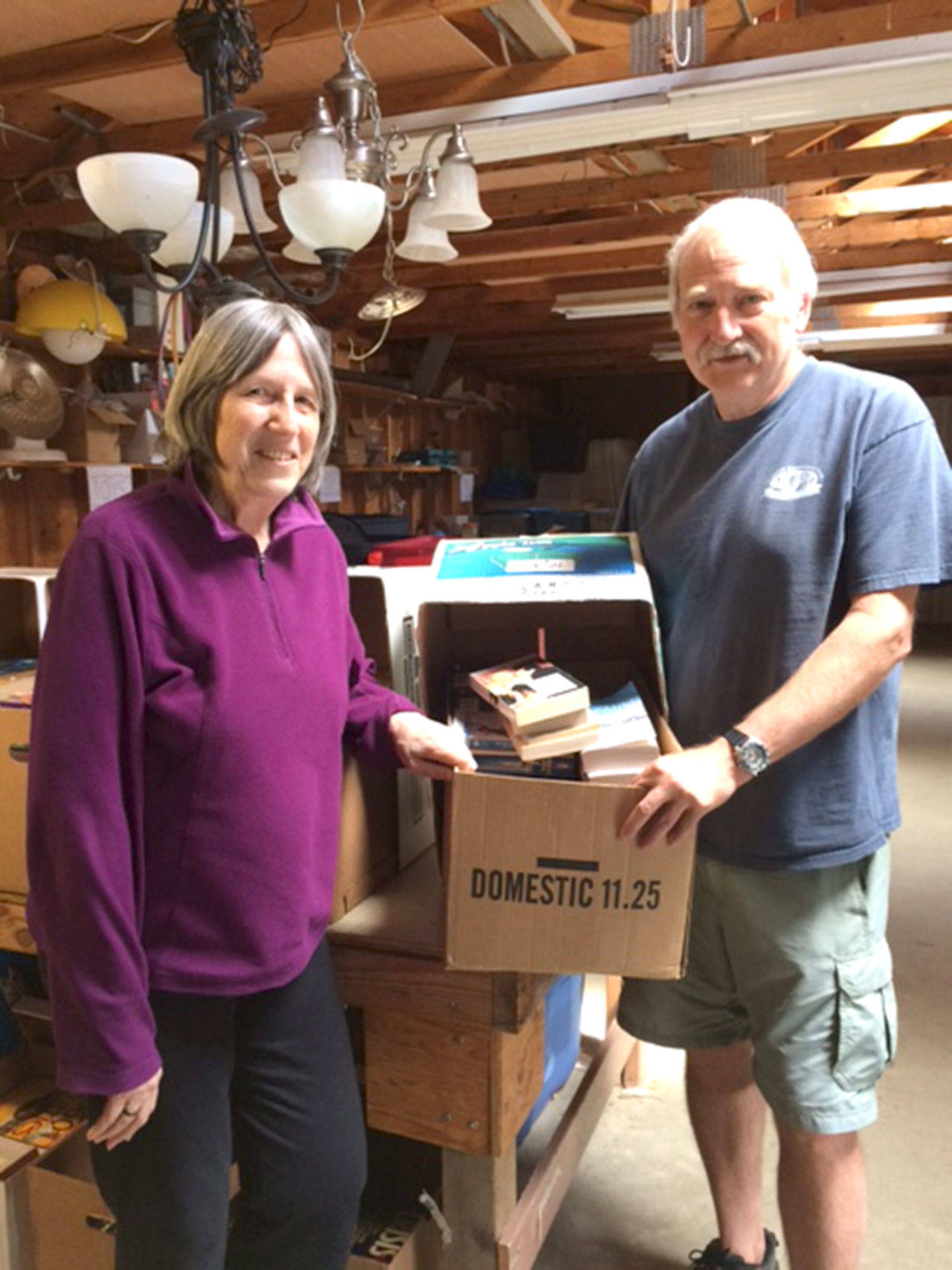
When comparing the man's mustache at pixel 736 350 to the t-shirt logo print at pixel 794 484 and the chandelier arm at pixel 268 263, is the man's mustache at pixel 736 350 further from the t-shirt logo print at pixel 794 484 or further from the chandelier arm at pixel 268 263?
the chandelier arm at pixel 268 263

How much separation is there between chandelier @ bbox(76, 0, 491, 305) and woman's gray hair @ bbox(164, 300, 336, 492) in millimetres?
448

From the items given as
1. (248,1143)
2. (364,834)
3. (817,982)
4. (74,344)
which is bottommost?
(248,1143)

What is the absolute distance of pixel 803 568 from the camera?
54.4 inches

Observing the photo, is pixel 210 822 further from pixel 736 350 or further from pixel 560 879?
pixel 736 350

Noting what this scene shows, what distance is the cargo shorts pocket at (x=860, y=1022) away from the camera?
4.72 feet

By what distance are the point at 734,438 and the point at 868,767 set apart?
53 centimetres

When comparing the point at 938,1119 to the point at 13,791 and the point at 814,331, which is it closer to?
the point at 13,791

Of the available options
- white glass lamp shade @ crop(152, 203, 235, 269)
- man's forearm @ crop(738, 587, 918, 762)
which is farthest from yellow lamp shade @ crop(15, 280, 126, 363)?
man's forearm @ crop(738, 587, 918, 762)

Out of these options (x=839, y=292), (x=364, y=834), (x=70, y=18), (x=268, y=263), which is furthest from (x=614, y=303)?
(x=364, y=834)

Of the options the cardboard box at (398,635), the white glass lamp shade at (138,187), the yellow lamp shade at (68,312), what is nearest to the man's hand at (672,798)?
the cardboard box at (398,635)

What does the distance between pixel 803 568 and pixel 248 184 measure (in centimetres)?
147

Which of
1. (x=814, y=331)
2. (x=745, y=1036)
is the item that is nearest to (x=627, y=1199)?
(x=745, y=1036)

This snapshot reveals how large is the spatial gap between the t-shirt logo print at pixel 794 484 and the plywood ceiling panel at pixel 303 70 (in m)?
1.76

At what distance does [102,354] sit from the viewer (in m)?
4.62
